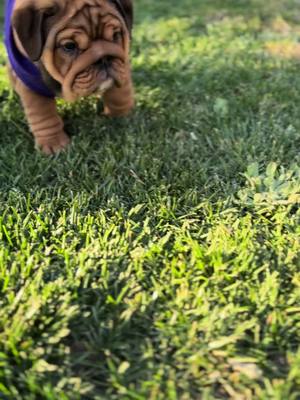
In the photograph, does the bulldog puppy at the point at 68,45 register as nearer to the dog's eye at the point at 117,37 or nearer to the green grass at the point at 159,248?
the dog's eye at the point at 117,37

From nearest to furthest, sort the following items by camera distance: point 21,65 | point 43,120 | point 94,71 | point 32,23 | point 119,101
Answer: point 32,23, point 94,71, point 21,65, point 43,120, point 119,101

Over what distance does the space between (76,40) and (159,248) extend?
3.29ft

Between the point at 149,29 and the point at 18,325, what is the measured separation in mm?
3256

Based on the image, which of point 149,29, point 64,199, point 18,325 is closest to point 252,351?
point 18,325

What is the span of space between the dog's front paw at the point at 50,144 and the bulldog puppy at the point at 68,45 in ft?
0.76

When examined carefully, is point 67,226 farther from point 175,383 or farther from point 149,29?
point 149,29

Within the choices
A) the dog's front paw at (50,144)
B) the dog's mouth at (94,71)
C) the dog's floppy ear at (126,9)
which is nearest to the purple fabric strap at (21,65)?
the dog's mouth at (94,71)

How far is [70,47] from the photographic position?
2.41 m

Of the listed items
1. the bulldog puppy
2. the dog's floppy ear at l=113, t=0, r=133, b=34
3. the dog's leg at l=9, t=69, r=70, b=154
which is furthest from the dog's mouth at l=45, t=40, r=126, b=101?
the dog's leg at l=9, t=69, r=70, b=154

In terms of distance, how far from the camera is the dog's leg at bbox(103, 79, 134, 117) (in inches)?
116

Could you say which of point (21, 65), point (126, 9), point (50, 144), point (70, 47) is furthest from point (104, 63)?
point (50, 144)

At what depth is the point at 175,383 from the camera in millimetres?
1666

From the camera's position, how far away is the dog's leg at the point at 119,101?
294cm

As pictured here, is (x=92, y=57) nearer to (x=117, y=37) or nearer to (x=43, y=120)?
(x=117, y=37)
